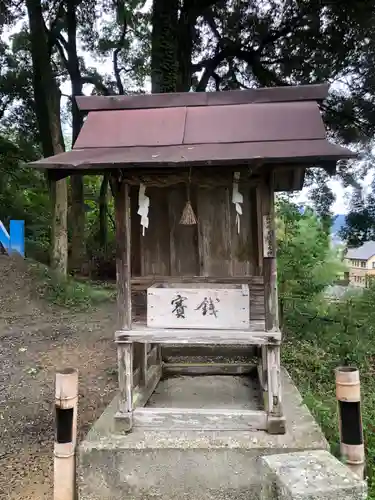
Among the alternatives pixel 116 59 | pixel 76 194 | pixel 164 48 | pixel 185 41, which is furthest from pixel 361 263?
pixel 116 59

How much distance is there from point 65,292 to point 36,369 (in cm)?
357

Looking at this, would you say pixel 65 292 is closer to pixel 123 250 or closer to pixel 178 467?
pixel 123 250

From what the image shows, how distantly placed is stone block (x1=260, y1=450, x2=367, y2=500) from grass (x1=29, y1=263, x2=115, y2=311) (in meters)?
8.43

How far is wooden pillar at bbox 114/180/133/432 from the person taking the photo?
152 inches

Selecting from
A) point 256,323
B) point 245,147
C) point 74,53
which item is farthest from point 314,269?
point 74,53

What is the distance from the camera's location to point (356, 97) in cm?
1095

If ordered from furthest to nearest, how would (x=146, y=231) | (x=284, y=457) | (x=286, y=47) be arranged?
(x=286, y=47)
(x=146, y=231)
(x=284, y=457)

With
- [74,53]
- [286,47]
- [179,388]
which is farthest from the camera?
[74,53]

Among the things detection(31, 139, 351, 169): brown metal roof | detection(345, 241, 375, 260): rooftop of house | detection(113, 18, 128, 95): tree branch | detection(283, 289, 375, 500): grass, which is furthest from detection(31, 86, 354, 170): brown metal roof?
detection(113, 18, 128, 95): tree branch

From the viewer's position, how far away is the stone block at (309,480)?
6.80ft

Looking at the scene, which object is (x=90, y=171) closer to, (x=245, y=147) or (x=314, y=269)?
(x=245, y=147)

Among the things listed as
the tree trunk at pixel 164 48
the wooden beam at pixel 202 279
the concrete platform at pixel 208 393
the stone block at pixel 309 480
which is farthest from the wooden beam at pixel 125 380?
the tree trunk at pixel 164 48

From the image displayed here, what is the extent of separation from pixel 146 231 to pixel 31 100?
478 inches

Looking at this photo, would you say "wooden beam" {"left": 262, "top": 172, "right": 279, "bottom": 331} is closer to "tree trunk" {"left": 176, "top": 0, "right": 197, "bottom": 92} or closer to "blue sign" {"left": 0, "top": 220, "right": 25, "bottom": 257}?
"tree trunk" {"left": 176, "top": 0, "right": 197, "bottom": 92}
